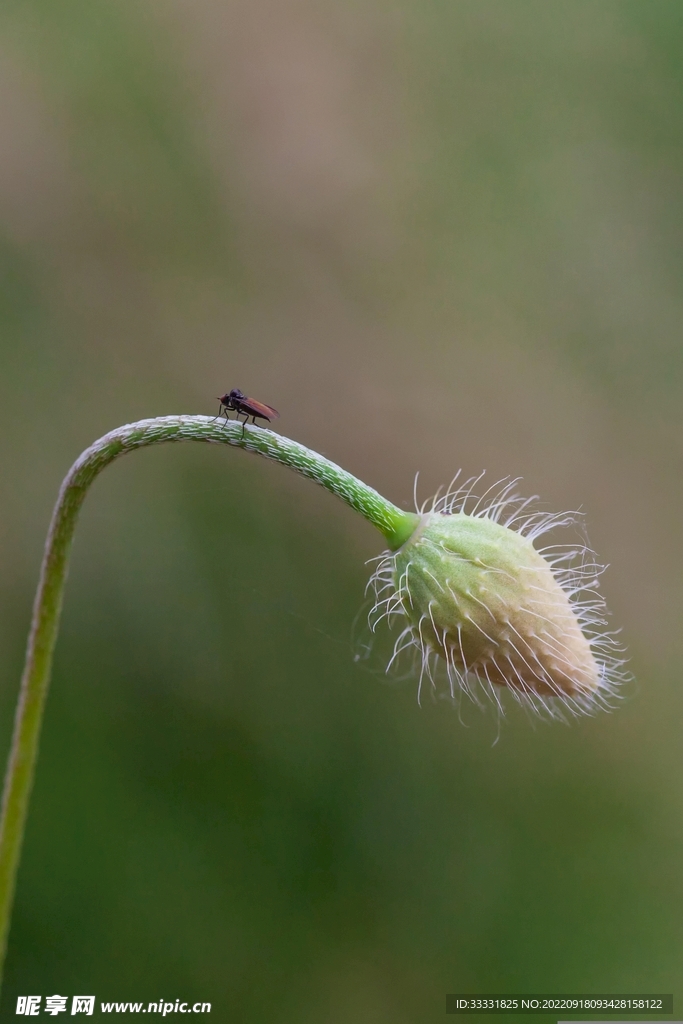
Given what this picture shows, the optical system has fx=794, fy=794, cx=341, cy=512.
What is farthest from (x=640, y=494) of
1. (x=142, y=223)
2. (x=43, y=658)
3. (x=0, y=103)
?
(x=0, y=103)

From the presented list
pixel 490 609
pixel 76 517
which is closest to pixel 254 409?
pixel 76 517

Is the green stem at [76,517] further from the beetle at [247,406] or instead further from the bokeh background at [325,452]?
the bokeh background at [325,452]

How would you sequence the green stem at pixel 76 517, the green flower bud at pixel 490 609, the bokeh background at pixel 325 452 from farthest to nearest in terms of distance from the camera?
the bokeh background at pixel 325 452
the green flower bud at pixel 490 609
the green stem at pixel 76 517

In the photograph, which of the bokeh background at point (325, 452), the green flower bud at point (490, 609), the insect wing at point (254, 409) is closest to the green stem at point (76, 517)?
the green flower bud at point (490, 609)

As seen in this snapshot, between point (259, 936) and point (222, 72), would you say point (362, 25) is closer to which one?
point (222, 72)

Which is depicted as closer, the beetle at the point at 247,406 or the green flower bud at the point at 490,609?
the green flower bud at the point at 490,609

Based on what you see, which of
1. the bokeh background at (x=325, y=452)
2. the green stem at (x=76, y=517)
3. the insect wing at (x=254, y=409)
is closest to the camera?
the green stem at (x=76, y=517)
